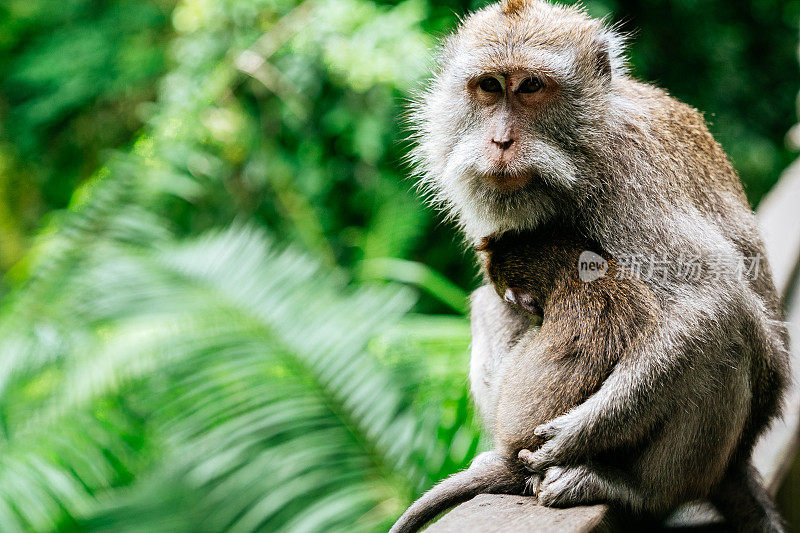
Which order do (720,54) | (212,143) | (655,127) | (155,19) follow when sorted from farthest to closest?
1. (155,19)
2. (720,54)
3. (212,143)
4. (655,127)

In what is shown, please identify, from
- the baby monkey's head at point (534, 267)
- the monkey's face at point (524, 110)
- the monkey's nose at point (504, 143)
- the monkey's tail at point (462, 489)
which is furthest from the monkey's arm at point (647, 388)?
the monkey's nose at point (504, 143)

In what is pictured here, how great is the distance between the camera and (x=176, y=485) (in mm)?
3396

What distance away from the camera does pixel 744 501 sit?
86.2 inches

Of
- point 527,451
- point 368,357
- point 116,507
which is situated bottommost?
point 116,507

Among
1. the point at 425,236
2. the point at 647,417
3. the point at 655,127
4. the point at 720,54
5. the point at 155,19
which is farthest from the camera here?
the point at 155,19

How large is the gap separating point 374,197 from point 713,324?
149 inches

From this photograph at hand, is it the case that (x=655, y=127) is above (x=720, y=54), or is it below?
above

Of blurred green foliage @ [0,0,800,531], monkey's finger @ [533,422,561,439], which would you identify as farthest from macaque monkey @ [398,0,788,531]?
blurred green foliage @ [0,0,800,531]

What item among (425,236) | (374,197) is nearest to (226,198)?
(374,197)

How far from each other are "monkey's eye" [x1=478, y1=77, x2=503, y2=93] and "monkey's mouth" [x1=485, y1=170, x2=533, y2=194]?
0.27 m

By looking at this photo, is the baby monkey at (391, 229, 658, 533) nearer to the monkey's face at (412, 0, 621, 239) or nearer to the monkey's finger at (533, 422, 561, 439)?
the monkey's finger at (533, 422, 561, 439)

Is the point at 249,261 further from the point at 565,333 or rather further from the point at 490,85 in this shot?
the point at 565,333

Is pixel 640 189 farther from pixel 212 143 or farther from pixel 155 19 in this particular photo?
pixel 155 19

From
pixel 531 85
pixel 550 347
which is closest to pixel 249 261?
pixel 531 85
